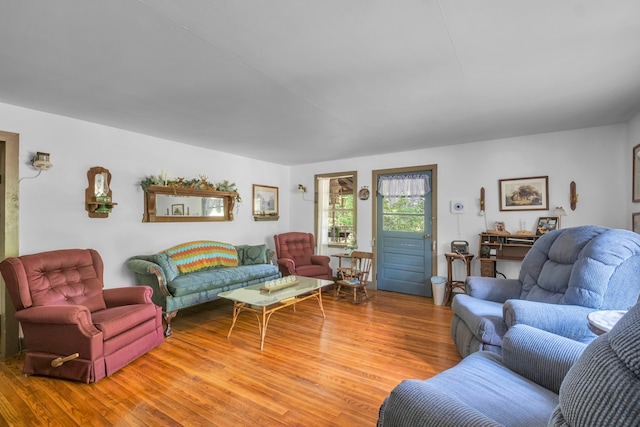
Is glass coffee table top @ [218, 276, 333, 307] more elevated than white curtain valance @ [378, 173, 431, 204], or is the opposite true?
white curtain valance @ [378, 173, 431, 204]

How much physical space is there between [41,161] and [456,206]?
5.24 meters

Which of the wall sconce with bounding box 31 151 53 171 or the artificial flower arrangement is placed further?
the artificial flower arrangement

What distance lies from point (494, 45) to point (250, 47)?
1.60m

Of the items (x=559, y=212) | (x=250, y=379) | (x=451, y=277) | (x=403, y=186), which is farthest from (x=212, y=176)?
(x=559, y=212)

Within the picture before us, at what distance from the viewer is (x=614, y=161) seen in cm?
352

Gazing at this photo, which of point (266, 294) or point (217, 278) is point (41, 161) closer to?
point (217, 278)

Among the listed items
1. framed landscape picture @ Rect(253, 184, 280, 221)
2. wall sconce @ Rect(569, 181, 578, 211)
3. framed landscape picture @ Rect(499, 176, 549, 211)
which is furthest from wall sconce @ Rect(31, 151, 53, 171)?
wall sconce @ Rect(569, 181, 578, 211)

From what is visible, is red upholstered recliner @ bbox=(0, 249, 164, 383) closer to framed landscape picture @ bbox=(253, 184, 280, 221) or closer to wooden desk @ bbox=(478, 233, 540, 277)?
framed landscape picture @ bbox=(253, 184, 280, 221)

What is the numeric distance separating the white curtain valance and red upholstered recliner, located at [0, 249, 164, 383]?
152 inches

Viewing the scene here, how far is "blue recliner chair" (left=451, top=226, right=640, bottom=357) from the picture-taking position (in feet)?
6.24

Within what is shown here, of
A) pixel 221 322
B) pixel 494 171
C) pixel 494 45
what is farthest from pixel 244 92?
pixel 494 171

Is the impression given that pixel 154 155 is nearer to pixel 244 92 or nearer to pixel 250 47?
pixel 244 92

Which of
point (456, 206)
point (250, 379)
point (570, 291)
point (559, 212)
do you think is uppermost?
point (456, 206)

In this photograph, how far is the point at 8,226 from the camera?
275 centimetres
